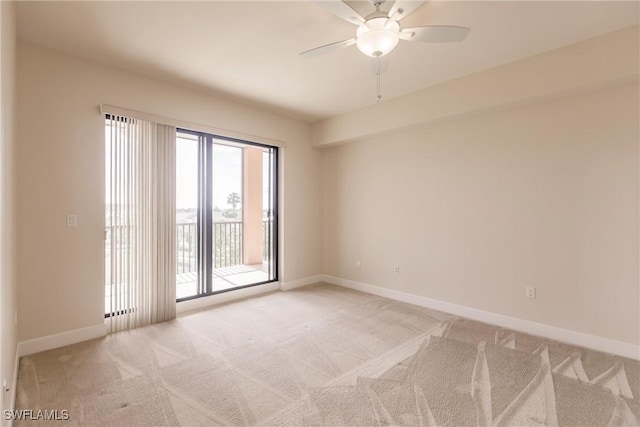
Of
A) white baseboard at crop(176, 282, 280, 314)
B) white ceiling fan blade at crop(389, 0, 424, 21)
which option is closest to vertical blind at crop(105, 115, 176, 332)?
white baseboard at crop(176, 282, 280, 314)

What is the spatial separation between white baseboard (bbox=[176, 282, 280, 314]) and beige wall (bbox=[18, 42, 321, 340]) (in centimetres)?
89

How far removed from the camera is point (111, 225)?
3.11m

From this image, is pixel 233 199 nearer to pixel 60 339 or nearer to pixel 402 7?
pixel 60 339

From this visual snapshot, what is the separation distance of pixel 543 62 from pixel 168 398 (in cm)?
410

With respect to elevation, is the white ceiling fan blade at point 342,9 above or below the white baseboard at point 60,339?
above

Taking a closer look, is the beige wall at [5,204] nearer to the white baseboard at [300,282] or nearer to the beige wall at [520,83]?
the white baseboard at [300,282]

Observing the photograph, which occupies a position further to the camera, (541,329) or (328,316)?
(328,316)

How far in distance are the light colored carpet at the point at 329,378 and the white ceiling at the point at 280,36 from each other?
8.80ft

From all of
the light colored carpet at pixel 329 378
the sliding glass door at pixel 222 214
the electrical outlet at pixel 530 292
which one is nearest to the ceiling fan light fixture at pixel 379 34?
the light colored carpet at pixel 329 378

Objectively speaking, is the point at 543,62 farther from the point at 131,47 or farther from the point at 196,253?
the point at 196,253

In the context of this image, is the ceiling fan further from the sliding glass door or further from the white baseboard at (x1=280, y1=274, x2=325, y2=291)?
the white baseboard at (x1=280, y1=274, x2=325, y2=291)

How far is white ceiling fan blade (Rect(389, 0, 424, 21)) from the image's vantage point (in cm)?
193

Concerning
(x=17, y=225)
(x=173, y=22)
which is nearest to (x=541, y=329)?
(x=173, y=22)

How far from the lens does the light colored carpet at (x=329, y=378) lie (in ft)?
6.30
